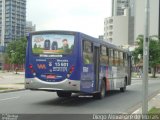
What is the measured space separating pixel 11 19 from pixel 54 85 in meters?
132

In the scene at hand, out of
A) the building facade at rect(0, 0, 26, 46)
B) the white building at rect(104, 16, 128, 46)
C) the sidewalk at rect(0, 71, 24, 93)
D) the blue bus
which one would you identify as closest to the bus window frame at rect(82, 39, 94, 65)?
the blue bus

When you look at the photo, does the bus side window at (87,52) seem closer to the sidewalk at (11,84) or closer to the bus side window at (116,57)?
the bus side window at (116,57)

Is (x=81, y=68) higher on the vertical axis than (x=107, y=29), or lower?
lower

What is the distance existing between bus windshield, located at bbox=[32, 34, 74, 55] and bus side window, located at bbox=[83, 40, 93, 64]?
0.81m

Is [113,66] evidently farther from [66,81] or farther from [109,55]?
[66,81]

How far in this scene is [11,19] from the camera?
147 meters

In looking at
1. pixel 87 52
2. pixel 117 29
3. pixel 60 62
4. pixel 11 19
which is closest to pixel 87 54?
pixel 87 52

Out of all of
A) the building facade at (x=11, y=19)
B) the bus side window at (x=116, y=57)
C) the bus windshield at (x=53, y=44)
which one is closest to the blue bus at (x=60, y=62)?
the bus windshield at (x=53, y=44)

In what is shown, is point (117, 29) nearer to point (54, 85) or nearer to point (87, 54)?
point (87, 54)

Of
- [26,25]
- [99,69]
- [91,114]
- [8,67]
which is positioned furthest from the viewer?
[26,25]

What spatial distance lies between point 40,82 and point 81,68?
1.85 metres

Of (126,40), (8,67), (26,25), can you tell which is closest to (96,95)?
(8,67)

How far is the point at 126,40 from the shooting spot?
18712 cm

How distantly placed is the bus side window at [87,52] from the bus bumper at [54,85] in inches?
53.6
